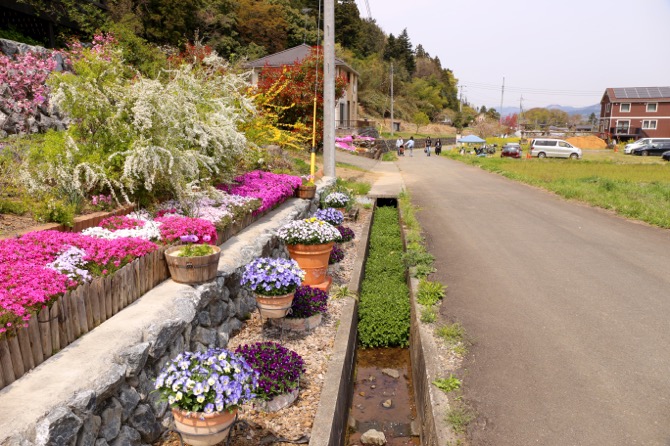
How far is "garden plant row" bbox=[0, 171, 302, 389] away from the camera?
9.96 ft

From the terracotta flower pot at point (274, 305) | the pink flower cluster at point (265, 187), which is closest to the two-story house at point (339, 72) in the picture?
the pink flower cluster at point (265, 187)

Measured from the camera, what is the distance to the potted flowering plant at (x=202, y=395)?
3.13m

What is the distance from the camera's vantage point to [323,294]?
20.8 ft

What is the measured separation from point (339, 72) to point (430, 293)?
41.4m

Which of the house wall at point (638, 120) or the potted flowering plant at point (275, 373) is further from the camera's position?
the house wall at point (638, 120)

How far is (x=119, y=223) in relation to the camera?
563 cm

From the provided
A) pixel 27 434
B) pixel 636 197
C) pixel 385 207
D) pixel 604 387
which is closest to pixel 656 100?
pixel 636 197

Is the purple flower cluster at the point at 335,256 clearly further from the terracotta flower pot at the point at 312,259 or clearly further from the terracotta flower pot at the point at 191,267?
the terracotta flower pot at the point at 191,267

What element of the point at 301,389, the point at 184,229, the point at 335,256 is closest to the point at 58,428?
the point at 301,389

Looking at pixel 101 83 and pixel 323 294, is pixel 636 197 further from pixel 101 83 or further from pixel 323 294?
pixel 101 83

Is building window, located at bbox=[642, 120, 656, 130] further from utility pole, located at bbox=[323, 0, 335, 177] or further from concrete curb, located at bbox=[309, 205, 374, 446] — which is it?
concrete curb, located at bbox=[309, 205, 374, 446]

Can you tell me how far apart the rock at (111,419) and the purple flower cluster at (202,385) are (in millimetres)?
314

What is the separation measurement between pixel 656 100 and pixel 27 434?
78817 mm

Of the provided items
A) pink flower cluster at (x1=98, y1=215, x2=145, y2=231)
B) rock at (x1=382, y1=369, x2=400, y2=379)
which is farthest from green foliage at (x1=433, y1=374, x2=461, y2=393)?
pink flower cluster at (x1=98, y1=215, x2=145, y2=231)
